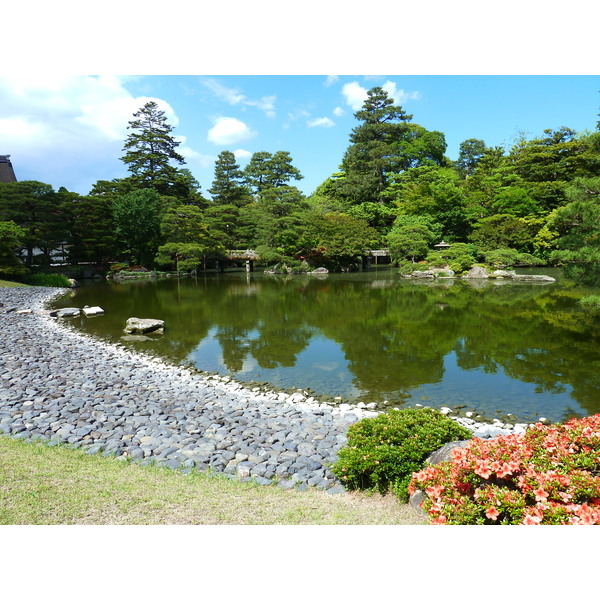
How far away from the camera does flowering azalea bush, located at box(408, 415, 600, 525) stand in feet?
6.85

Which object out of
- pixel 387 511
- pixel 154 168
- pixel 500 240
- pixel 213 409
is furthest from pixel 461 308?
pixel 154 168

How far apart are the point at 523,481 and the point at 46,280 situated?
2534 cm

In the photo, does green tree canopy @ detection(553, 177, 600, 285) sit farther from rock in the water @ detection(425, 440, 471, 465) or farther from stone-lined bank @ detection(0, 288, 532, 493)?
rock in the water @ detection(425, 440, 471, 465)

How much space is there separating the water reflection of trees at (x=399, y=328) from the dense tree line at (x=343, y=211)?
30.2 feet

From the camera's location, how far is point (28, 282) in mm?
22156

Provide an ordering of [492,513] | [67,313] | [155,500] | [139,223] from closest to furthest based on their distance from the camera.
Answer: [492,513] < [155,500] < [67,313] < [139,223]

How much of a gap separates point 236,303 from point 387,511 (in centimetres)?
1377

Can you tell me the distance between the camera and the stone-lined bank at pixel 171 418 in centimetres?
384

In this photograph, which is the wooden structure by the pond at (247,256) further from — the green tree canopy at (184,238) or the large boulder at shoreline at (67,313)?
the large boulder at shoreline at (67,313)

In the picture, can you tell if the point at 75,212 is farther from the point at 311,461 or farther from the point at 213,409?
the point at 311,461

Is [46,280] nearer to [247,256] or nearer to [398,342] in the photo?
[247,256]

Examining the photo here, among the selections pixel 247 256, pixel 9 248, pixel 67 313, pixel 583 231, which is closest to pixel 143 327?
pixel 67 313

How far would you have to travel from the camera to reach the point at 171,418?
5000 mm

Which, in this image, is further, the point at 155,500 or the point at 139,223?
the point at 139,223
